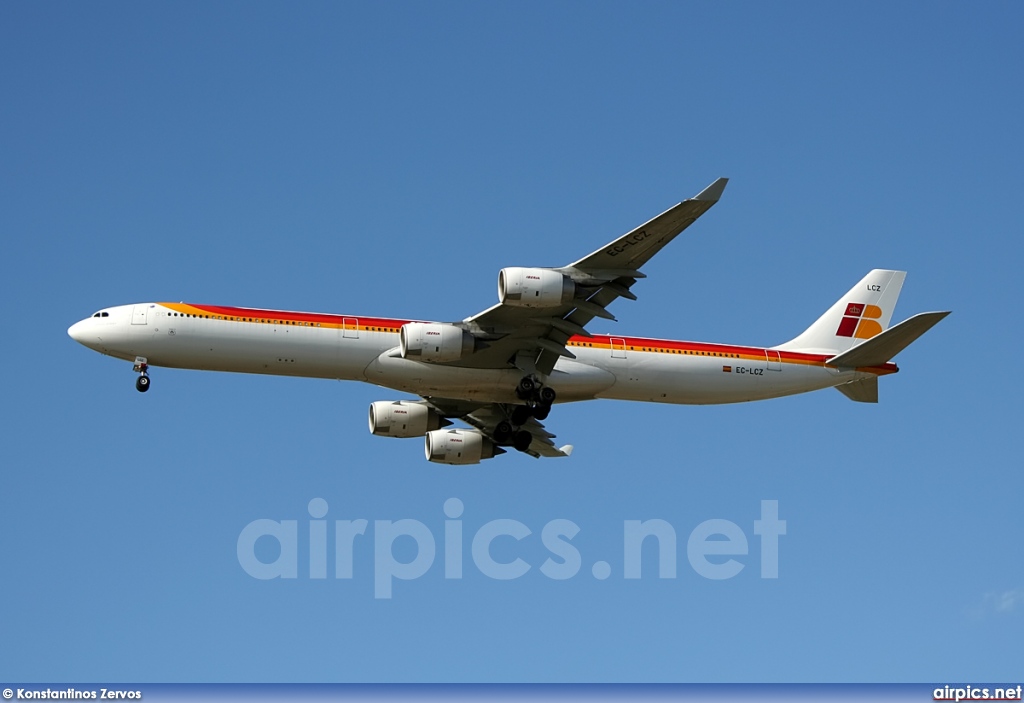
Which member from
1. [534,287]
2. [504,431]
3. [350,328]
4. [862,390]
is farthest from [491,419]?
[862,390]

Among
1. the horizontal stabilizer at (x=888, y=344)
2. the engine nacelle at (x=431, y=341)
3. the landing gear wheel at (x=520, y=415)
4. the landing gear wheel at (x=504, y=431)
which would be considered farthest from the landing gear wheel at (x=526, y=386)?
the horizontal stabilizer at (x=888, y=344)

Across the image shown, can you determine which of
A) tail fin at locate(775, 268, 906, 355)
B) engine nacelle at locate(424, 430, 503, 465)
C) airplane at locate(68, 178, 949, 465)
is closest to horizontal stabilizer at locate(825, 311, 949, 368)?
airplane at locate(68, 178, 949, 465)

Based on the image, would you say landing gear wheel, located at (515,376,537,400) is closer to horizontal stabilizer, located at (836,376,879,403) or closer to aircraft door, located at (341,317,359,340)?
aircraft door, located at (341,317,359,340)

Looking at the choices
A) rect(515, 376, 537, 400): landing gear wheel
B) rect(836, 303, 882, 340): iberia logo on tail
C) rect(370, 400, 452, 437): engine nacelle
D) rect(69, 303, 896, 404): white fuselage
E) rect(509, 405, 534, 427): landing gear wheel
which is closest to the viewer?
rect(69, 303, 896, 404): white fuselage

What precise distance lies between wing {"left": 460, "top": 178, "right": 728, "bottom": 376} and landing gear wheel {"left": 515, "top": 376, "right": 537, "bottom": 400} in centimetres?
43

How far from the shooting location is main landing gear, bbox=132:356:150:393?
173 ft

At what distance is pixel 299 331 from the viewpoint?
2062 inches

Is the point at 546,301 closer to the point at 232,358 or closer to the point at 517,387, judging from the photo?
the point at 517,387

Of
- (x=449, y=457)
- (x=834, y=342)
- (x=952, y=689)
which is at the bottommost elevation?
(x=952, y=689)

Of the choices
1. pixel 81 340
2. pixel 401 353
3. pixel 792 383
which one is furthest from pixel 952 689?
pixel 81 340

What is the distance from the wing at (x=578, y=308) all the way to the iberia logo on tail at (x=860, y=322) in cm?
1378

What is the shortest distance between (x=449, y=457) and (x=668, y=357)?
1117 cm

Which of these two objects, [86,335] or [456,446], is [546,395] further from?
[86,335]

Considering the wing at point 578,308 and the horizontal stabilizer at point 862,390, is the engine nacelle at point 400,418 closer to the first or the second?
the wing at point 578,308
